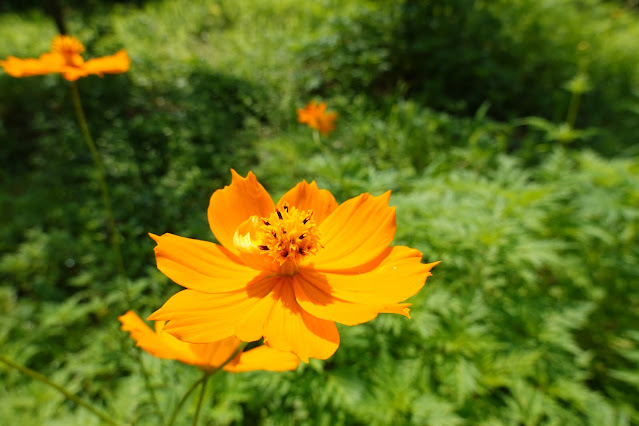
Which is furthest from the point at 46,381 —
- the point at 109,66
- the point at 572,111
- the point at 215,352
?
the point at 572,111

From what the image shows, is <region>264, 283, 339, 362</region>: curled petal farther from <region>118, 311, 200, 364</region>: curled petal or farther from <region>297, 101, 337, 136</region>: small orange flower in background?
<region>297, 101, 337, 136</region>: small orange flower in background

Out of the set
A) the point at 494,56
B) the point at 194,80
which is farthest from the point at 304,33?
the point at 494,56

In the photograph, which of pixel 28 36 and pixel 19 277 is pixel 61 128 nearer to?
pixel 19 277

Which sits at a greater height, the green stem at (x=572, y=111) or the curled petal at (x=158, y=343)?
the curled petal at (x=158, y=343)

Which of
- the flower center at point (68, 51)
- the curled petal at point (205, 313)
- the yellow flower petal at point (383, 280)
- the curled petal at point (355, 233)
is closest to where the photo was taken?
the curled petal at point (205, 313)

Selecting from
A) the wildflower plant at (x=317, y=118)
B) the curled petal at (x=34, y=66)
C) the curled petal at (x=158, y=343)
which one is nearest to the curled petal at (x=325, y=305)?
the curled petal at (x=158, y=343)

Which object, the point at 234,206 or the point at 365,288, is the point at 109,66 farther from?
the point at 365,288

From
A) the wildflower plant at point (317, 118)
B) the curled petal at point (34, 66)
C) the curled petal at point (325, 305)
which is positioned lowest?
the wildflower plant at point (317, 118)

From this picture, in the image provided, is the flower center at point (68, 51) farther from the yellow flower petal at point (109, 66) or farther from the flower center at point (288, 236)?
the flower center at point (288, 236)
